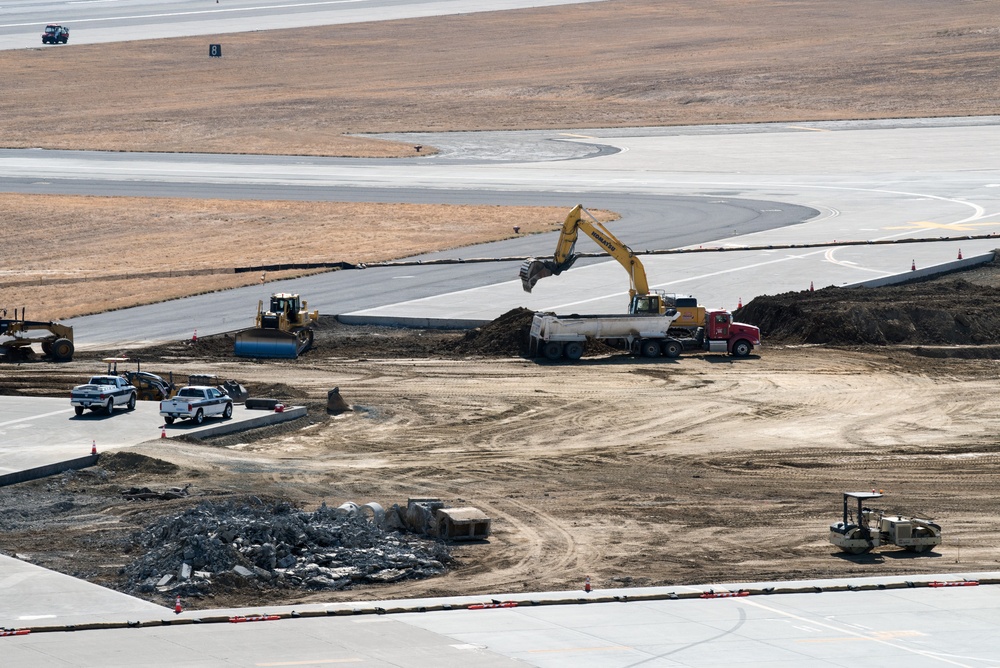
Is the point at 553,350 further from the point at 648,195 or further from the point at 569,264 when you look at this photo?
the point at 648,195

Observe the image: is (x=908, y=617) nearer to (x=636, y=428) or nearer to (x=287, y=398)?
(x=636, y=428)

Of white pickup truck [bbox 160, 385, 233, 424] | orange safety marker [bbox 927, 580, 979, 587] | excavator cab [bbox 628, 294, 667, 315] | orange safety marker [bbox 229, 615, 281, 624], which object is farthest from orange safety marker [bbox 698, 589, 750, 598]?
excavator cab [bbox 628, 294, 667, 315]

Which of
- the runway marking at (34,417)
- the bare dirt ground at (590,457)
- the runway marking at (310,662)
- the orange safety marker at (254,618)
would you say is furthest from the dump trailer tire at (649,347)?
the runway marking at (310,662)

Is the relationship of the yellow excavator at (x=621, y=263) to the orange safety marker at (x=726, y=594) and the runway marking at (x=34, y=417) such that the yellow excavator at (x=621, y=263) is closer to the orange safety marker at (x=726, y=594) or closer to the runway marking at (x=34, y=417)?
the runway marking at (x=34, y=417)

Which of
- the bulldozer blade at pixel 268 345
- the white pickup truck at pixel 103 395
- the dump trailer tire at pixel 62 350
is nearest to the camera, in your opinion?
the white pickup truck at pixel 103 395

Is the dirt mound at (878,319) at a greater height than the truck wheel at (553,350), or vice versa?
the dirt mound at (878,319)

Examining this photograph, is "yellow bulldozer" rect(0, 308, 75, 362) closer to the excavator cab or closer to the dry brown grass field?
the dry brown grass field
